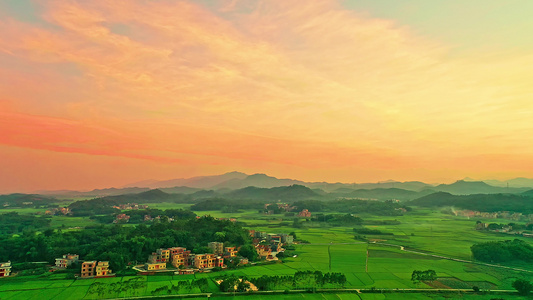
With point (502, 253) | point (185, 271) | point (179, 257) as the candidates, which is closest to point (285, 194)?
point (502, 253)

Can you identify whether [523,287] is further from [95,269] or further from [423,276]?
[95,269]

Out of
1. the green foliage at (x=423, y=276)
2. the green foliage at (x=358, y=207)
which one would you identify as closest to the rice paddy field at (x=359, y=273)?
the green foliage at (x=423, y=276)

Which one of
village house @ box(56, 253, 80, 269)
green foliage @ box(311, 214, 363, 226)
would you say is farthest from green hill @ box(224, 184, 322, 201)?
village house @ box(56, 253, 80, 269)

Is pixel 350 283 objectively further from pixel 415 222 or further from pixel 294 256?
pixel 415 222

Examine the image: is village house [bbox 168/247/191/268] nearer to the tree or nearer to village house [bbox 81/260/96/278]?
village house [bbox 81/260/96/278]

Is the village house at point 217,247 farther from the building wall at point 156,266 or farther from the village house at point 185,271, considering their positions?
the building wall at point 156,266
